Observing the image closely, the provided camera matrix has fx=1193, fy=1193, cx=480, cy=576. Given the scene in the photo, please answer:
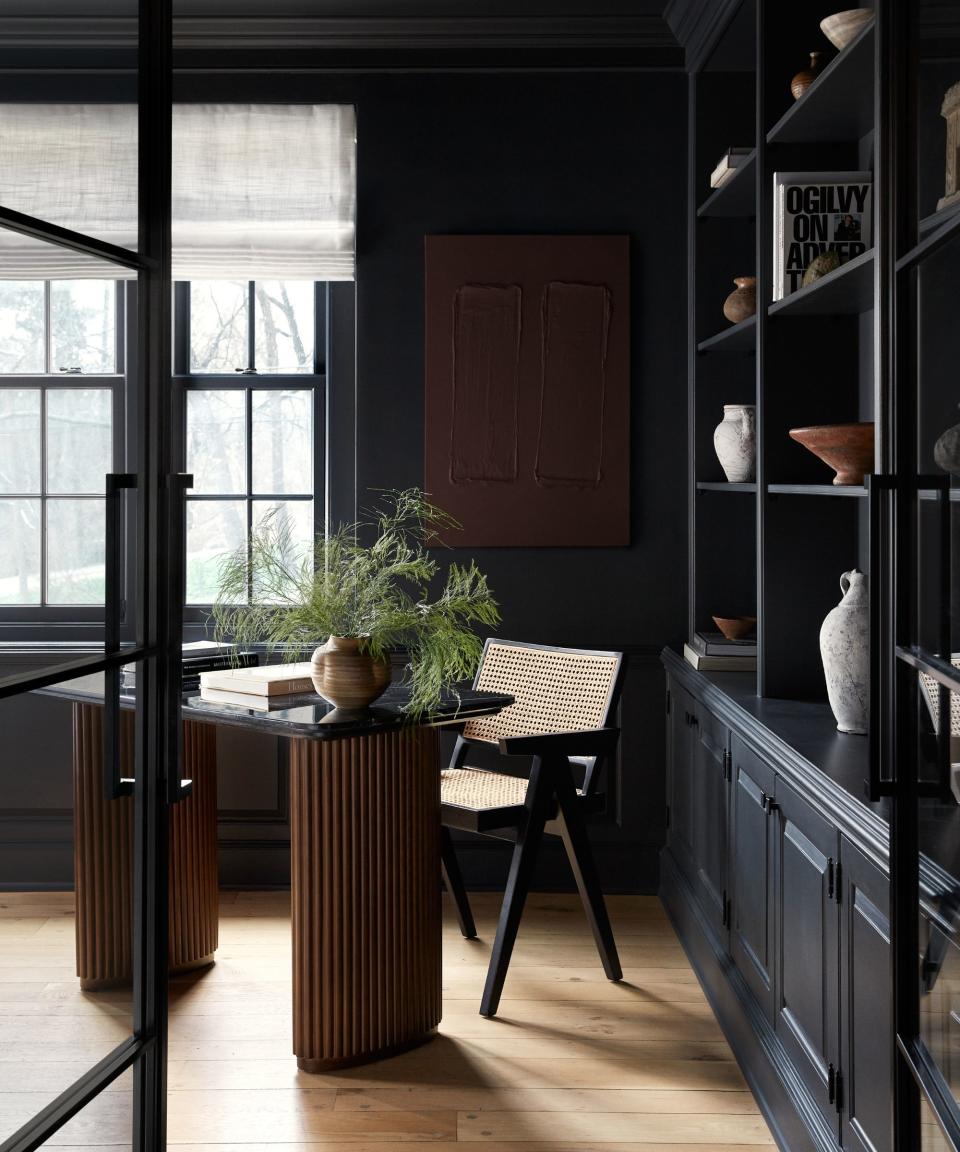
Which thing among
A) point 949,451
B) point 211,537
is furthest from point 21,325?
point 211,537

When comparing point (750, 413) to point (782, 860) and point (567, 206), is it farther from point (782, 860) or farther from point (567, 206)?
point (782, 860)

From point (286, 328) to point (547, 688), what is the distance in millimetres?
1816

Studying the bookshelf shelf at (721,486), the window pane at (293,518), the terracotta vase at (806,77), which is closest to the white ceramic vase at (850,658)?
the bookshelf shelf at (721,486)

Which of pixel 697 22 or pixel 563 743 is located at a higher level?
pixel 697 22

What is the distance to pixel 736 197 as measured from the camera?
4191 millimetres

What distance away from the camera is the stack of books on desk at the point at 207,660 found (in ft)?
12.2

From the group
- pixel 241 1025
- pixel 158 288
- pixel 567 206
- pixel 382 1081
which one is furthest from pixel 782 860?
pixel 567 206

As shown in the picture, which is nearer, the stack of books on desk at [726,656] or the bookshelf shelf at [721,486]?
the bookshelf shelf at [721,486]

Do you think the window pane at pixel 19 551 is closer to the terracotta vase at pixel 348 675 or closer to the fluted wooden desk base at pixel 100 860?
the fluted wooden desk base at pixel 100 860

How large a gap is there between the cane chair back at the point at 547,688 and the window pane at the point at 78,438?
7.16ft

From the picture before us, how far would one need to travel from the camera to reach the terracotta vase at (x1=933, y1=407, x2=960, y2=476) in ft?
5.49

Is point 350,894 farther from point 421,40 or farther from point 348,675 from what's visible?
point 421,40

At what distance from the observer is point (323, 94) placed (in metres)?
4.56

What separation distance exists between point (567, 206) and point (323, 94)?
1024 millimetres
